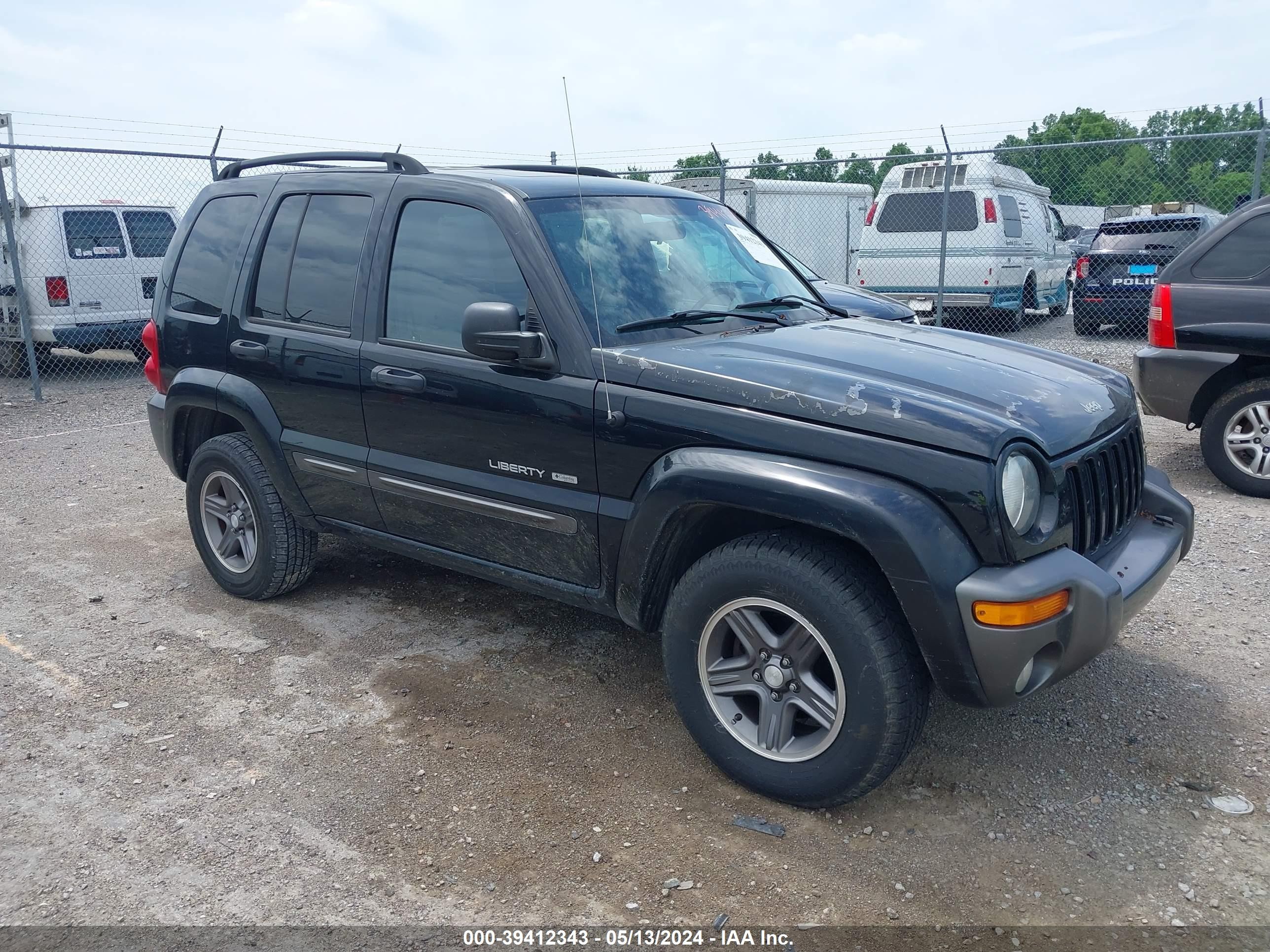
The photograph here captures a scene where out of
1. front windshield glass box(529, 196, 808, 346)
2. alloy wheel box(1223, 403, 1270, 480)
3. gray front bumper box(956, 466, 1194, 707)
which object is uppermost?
front windshield glass box(529, 196, 808, 346)

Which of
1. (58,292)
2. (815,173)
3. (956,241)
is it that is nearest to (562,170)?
(58,292)

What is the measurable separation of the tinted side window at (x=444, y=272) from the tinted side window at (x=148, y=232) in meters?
9.50

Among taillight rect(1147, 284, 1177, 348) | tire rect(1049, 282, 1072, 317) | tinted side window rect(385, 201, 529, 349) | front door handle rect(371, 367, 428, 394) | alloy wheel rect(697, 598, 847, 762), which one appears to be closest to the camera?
alloy wheel rect(697, 598, 847, 762)

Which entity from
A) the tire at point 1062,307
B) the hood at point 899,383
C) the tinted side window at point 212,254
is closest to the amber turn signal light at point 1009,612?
the hood at point 899,383

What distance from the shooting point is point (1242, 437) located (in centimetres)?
625

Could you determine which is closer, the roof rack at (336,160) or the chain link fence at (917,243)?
the roof rack at (336,160)

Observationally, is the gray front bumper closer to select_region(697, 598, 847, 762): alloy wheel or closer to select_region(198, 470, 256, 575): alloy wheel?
select_region(697, 598, 847, 762): alloy wheel

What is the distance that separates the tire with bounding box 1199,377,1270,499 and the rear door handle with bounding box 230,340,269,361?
5.53 metres

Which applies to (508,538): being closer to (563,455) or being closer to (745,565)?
(563,455)

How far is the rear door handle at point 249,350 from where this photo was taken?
4371 mm

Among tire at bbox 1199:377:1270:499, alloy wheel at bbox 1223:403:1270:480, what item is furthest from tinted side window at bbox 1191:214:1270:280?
alloy wheel at bbox 1223:403:1270:480

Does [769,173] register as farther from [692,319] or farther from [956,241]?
[692,319]

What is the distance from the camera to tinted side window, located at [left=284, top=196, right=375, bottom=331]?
13.4ft

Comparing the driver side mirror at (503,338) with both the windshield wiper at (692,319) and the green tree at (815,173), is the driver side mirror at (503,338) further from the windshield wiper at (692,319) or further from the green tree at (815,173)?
the green tree at (815,173)
